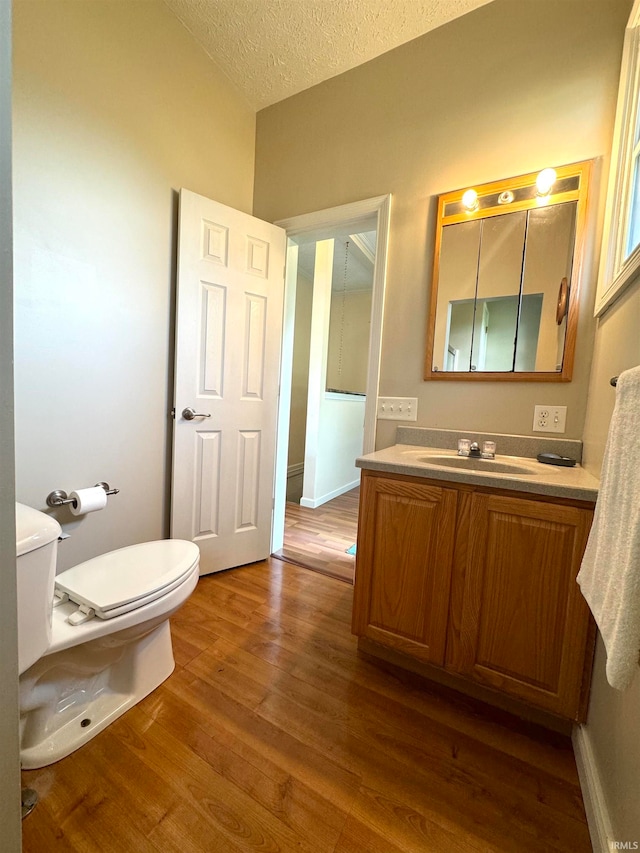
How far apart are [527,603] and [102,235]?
2.13m

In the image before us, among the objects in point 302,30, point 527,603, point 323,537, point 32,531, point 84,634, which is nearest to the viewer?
point 32,531

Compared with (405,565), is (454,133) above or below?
above

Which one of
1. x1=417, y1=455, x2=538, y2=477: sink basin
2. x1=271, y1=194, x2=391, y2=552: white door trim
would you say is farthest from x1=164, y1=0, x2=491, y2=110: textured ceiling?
x1=417, y1=455, x2=538, y2=477: sink basin

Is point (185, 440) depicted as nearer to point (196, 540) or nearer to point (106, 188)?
point (196, 540)

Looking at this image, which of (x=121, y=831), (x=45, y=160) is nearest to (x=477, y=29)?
(x=45, y=160)

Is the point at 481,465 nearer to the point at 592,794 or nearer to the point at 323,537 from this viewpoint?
the point at 592,794

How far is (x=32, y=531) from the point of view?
777mm

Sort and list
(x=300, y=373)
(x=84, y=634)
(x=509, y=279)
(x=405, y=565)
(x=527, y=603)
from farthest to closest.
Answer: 1. (x=300, y=373)
2. (x=509, y=279)
3. (x=405, y=565)
4. (x=527, y=603)
5. (x=84, y=634)

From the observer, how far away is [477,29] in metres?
1.49

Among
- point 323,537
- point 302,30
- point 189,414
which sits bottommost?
point 323,537

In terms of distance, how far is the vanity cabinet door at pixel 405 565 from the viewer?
45.6 inches

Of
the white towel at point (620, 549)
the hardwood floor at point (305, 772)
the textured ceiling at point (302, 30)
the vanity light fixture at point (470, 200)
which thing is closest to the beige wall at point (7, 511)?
the hardwood floor at point (305, 772)

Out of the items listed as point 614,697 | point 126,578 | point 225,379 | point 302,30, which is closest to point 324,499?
point 225,379

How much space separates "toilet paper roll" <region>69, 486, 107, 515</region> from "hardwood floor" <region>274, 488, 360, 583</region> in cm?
121
